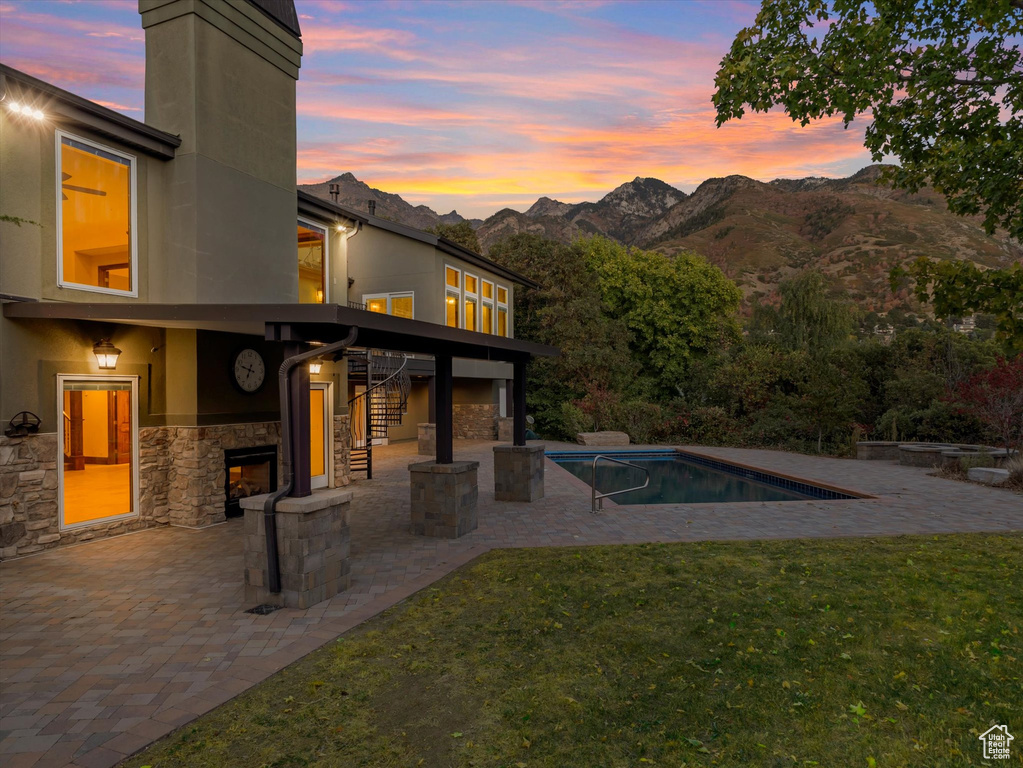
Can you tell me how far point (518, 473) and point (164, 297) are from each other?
6714mm

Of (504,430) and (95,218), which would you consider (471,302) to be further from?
(95,218)

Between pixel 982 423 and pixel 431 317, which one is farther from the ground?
pixel 431 317

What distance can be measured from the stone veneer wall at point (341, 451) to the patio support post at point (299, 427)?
6.64m

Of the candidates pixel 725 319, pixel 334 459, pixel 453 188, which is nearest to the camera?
pixel 334 459

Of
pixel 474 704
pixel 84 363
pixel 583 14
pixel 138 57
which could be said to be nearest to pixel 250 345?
pixel 84 363

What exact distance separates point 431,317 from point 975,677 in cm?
1478

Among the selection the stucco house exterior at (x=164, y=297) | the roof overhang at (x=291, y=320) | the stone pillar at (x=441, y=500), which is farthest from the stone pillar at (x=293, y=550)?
the stone pillar at (x=441, y=500)

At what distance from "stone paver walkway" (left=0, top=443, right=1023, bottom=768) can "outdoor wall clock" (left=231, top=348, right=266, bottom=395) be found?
245 cm

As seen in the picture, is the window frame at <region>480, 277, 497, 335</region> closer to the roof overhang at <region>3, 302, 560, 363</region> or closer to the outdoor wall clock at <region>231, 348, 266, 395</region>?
the outdoor wall clock at <region>231, 348, 266, 395</region>

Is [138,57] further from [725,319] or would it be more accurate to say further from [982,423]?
[725,319]

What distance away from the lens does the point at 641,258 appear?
31.0m

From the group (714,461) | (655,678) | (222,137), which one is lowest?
(714,461)

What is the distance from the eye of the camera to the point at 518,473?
36.0 ft

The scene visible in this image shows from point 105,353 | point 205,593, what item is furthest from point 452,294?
point 205,593
